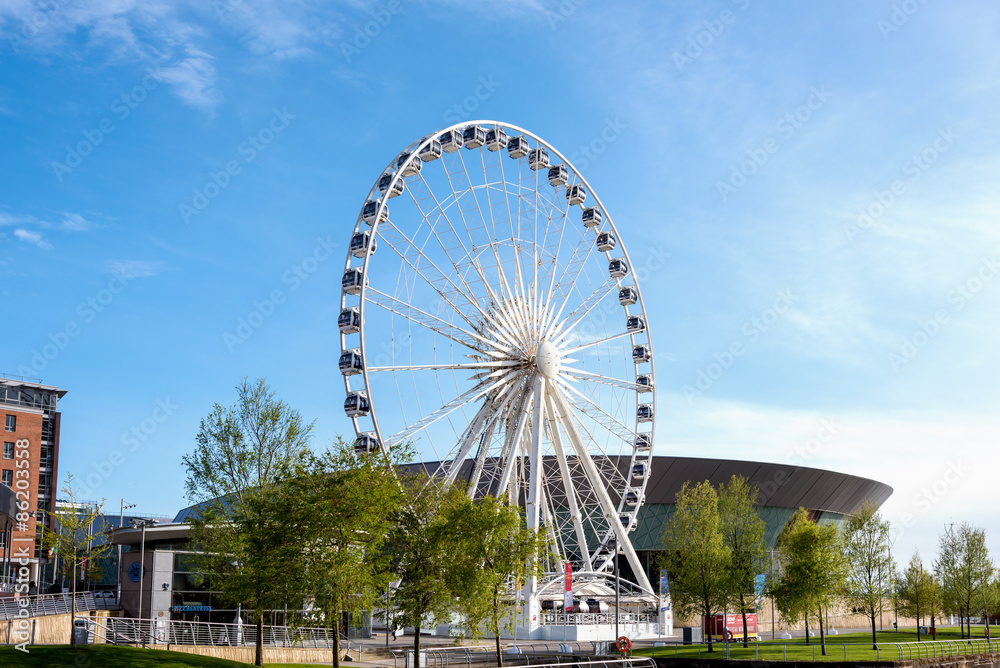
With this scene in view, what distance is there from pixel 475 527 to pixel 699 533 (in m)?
24.2

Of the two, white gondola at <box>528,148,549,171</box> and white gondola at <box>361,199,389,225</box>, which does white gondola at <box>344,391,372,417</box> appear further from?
white gondola at <box>528,148,549,171</box>

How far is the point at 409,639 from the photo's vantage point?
56656 millimetres

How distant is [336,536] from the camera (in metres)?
33.1

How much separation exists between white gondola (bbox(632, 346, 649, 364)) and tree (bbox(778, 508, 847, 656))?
15.8m

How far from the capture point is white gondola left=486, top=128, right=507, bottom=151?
5950cm

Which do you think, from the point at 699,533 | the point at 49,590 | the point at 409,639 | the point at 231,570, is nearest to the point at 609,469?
the point at 699,533

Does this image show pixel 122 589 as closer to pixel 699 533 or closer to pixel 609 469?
pixel 699 533

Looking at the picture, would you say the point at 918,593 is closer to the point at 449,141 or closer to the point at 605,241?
the point at 605,241

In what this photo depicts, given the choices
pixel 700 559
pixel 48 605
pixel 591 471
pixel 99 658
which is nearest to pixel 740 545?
pixel 700 559

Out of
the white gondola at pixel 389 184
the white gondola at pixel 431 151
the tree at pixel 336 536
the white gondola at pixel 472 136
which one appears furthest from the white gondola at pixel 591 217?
the tree at pixel 336 536

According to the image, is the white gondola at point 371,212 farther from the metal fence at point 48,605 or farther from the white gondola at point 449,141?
the metal fence at point 48,605

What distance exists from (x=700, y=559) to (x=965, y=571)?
30.5 m

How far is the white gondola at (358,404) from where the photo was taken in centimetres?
4941

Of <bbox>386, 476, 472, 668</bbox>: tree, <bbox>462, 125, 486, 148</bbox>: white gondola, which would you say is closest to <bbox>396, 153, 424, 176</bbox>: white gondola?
<bbox>462, 125, 486, 148</bbox>: white gondola
